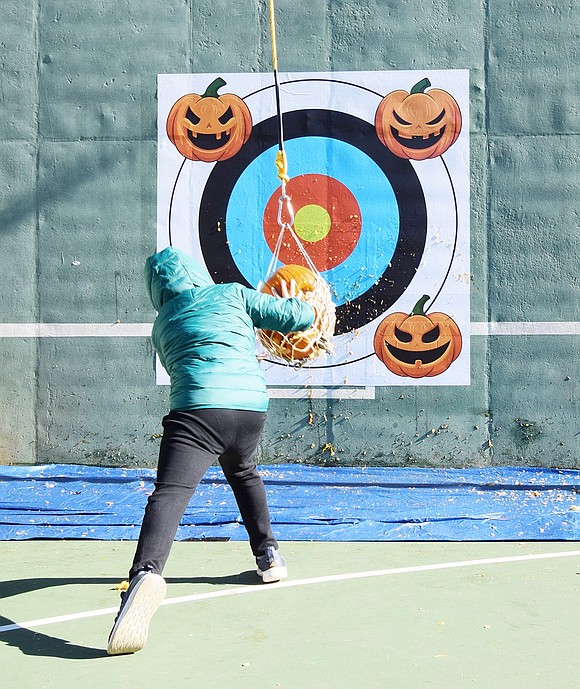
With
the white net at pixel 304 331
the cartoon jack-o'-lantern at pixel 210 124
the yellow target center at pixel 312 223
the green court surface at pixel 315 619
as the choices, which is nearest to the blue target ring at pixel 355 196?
the cartoon jack-o'-lantern at pixel 210 124

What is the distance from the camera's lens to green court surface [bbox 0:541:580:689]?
326cm

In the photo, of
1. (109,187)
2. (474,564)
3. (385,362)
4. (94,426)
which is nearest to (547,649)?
(474,564)

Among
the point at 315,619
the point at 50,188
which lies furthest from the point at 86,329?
the point at 315,619

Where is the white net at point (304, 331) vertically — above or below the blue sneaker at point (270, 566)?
above

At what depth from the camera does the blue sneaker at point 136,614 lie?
3404mm

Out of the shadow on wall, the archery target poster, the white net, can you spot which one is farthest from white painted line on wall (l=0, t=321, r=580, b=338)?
the white net

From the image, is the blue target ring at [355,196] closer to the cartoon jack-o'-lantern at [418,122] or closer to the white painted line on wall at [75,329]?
the cartoon jack-o'-lantern at [418,122]

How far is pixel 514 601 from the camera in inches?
163

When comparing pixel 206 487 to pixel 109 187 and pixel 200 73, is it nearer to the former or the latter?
pixel 109 187

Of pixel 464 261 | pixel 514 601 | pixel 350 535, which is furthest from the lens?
pixel 464 261

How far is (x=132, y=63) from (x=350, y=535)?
4.64 m

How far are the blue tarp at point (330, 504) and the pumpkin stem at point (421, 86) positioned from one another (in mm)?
3205

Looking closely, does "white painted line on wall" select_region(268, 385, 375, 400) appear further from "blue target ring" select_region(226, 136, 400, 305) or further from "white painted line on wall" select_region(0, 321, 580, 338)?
"white painted line on wall" select_region(0, 321, 580, 338)

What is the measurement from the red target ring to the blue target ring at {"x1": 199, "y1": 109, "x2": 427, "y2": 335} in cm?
6
